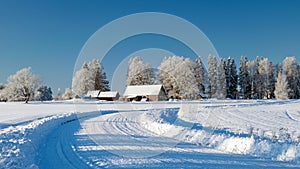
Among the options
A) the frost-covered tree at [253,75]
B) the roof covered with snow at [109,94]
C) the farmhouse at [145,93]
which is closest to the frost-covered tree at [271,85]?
the frost-covered tree at [253,75]

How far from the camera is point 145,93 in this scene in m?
70.7

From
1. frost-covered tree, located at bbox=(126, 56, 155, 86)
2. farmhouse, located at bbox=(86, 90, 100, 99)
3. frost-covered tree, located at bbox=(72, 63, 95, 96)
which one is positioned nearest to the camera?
farmhouse, located at bbox=(86, 90, 100, 99)

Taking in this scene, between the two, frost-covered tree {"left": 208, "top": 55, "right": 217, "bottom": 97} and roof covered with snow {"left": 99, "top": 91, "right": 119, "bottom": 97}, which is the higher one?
frost-covered tree {"left": 208, "top": 55, "right": 217, "bottom": 97}

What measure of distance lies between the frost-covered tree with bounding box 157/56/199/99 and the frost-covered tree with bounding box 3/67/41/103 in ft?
105

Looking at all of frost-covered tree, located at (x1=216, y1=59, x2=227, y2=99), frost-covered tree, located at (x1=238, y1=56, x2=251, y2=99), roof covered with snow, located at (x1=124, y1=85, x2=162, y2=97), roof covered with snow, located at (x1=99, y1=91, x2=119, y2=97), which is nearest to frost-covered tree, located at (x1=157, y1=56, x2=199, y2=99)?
roof covered with snow, located at (x1=124, y1=85, x2=162, y2=97)

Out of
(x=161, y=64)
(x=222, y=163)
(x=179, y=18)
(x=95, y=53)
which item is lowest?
(x=222, y=163)

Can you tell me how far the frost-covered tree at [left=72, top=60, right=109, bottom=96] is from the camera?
78250mm

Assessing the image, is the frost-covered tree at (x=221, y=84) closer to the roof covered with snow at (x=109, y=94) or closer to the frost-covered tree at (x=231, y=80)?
the frost-covered tree at (x=231, y=80)

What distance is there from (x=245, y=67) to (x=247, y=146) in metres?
79.6

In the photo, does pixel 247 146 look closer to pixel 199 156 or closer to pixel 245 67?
pixel 199 156

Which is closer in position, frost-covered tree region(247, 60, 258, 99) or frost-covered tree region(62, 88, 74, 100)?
frost-covered tree region(247, 60, 258, 99)

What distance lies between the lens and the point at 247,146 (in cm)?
882

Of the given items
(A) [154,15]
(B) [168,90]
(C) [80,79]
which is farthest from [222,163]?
(C) [80,79]

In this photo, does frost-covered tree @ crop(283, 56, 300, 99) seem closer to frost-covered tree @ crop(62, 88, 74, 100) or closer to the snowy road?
frost-covered tree @ crop(62, 88, 74, 100)
